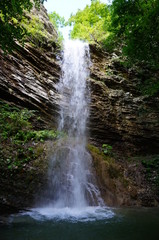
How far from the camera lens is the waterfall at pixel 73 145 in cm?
608

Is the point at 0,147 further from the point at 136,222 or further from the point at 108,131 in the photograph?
the point at 108,131

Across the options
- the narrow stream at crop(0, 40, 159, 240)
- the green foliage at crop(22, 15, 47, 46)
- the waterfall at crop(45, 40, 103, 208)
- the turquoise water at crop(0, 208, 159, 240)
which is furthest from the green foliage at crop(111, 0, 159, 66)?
the green foliage at crop(22, 15, 47, 46)

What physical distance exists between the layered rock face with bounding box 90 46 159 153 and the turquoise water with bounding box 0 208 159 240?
510cm

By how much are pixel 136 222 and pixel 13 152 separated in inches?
175

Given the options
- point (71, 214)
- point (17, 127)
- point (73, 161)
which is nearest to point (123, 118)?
point (73, 161)

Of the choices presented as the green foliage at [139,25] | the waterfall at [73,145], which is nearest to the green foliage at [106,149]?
the waterfall at [73,145]

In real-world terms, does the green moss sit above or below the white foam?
above

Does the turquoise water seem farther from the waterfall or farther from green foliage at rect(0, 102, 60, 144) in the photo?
green foliage at rect(0, 102, 60, 144)

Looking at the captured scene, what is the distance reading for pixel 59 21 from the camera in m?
19.9

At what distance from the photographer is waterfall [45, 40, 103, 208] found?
20.0 ft

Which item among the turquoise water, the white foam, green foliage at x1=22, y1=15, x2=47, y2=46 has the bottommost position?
the turquoise water

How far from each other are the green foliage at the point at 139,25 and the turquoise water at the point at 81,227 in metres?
4.97

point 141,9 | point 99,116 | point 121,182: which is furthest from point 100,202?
point 141,9

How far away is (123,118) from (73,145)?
350 cm
